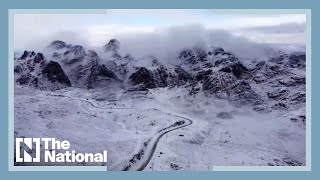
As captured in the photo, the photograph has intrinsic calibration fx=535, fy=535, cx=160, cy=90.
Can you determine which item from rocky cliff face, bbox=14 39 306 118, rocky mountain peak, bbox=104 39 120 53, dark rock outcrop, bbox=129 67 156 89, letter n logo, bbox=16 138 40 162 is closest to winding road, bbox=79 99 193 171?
rocky cliff face, bbox=14 39 306 118

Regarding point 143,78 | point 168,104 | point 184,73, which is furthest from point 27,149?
point 184,73

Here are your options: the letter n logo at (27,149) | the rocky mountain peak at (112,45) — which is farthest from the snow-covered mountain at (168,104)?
the letter n logo at (27,149)

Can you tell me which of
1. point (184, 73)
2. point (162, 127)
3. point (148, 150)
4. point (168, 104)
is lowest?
point (148, 150)

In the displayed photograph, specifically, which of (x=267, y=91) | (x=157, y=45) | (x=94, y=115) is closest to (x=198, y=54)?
(x=157, y=45)

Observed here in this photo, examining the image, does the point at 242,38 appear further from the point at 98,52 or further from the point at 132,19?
the point at 98,52

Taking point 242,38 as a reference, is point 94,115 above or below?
below

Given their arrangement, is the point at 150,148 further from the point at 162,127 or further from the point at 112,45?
the point at 112,45

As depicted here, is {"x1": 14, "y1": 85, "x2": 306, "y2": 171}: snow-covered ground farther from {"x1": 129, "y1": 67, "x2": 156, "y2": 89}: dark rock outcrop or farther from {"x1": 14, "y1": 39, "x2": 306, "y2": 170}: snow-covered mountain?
{"x1": 129, "y1": 67, "x2": 156, "y2": 89}: dark rock outcrop
